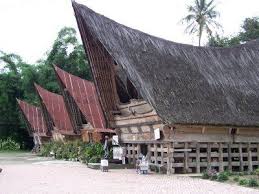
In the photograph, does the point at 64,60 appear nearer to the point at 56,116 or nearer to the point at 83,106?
the point at 56,116

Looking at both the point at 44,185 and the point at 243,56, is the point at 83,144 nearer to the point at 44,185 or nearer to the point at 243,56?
the point at 243,56

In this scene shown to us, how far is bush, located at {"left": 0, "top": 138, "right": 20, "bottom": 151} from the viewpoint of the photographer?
143 feet

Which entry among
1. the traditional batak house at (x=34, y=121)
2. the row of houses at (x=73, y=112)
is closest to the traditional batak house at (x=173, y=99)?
the row of houses at (x=73, y=112)

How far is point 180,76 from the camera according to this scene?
1875 centimetres

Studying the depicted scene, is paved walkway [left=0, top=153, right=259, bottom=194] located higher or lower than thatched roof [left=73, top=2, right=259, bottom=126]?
lower

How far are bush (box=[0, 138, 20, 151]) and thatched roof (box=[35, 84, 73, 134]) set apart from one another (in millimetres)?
11489

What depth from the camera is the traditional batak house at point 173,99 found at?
55.9 feet

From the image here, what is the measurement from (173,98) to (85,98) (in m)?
10.6

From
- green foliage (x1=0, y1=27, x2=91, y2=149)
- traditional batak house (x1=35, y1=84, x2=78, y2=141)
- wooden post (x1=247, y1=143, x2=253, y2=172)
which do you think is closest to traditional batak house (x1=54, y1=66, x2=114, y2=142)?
traditional batak house (x1=35, y1=84, x2=78, y2=141)

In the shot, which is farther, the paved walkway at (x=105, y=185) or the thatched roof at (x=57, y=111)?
the thatched roof at (x=57, y=111)

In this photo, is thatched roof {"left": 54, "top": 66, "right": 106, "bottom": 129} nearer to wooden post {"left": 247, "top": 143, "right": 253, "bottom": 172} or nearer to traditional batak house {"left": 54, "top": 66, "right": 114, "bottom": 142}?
traditional batak house {"left": 54, "top": 66, "right": 114, "bottom": 142}

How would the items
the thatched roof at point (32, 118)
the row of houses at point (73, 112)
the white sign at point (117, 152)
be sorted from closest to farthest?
the white sign at point (117, 152)
the row of houses at point (73, 112)
the thatched roof at point (32, 118)

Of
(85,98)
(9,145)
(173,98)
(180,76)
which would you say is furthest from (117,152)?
(9,145)

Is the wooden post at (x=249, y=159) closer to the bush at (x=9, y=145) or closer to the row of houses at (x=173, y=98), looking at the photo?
the row of houses at (x=173, y=98)
